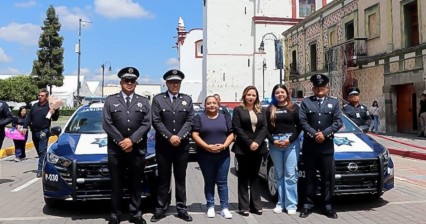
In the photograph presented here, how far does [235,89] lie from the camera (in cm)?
5534

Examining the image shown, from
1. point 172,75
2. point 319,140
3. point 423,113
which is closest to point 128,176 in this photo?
point 172,75

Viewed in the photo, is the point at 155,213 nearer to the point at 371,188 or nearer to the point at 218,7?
the point at 371,188

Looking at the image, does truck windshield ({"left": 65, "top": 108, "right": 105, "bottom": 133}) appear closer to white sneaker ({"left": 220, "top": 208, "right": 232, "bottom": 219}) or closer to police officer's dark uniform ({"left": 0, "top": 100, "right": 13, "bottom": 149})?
police officer's dark uniform ({"left": 0, "top": 100, "right": 13, "bottom": 149})

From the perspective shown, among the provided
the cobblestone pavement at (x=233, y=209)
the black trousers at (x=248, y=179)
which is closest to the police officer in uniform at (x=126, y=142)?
the cobblestone pavement at (x=233, y=209)

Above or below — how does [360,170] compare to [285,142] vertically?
below

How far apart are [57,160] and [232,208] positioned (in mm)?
2713

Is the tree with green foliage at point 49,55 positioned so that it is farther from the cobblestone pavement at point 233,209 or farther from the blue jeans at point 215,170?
the blue jeans at point 215,170

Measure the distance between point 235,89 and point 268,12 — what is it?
10.4 metres

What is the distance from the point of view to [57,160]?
6.18m

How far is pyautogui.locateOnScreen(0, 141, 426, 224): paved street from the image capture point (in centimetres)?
605

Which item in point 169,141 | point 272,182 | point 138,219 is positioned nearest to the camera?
point 138,219

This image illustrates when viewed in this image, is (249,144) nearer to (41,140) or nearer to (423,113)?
(41,140)

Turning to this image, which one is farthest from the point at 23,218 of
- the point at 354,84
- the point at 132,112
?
the point at 354,84

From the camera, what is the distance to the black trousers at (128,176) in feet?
18.9
